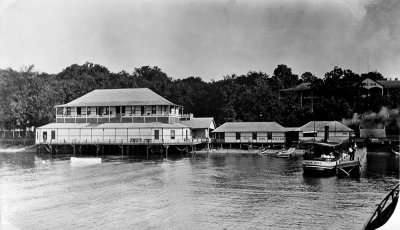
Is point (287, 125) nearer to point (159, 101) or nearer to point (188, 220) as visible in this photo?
point (159, 101)

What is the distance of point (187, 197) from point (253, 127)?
121ft

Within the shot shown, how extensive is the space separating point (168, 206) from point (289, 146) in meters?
40.0

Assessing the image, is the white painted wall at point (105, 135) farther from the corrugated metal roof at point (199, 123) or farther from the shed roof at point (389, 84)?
the shed roof at point (389, 84)

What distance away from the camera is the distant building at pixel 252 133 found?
61.7m

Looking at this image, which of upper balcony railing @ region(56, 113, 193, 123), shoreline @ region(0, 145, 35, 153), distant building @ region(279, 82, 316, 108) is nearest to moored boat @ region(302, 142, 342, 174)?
upper balcony railing @ region(56, 113, 193, 123)

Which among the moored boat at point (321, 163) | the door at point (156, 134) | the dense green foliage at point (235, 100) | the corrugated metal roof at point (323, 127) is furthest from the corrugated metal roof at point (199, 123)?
the moored boat at point (321, 163)

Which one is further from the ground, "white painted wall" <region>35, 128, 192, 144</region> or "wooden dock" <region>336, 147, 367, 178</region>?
"white painted wall" <region>35, 128, 192, 144</region>

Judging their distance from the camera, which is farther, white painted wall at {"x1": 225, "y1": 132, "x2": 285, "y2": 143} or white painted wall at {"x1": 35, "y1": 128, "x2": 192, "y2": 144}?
white painted wall at {"x1": 225, "y1": 132, "x2": 285, "y2": 143}

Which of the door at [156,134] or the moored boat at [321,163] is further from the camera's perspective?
the door at [156,134]

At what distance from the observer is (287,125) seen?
67250mm

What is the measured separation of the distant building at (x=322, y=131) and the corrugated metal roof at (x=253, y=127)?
2.84 metres

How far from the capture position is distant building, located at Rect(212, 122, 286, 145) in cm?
6166

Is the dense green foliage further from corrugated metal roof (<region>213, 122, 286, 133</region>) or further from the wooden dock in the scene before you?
the wooden dock

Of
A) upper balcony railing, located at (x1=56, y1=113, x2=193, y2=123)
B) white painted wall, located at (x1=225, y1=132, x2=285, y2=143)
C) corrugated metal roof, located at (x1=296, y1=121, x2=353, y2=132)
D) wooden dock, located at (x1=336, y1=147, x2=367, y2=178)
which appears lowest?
wooden dock, located at (x1=336, y1=147, x2=367, y2=178)
